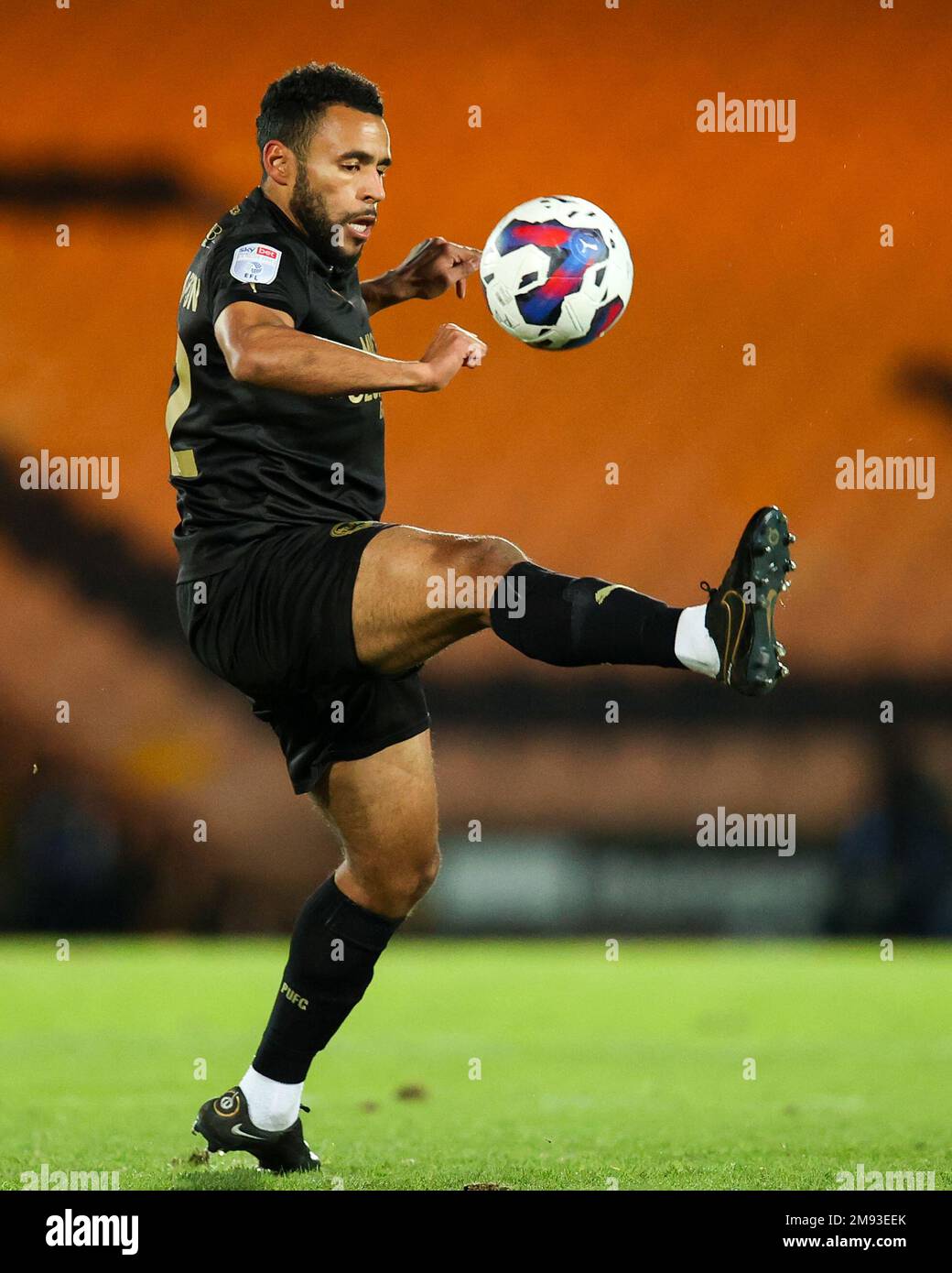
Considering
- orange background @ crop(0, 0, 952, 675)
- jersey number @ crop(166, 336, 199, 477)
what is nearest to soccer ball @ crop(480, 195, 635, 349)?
jersey number @ crop(166, 336, 199, 477)

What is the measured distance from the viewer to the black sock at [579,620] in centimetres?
277

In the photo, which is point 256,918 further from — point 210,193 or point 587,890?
point 210,193

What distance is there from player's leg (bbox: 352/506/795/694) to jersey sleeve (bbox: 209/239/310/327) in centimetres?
55

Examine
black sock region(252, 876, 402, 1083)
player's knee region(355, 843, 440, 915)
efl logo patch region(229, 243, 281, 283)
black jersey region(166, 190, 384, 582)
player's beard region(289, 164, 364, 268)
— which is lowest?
black sock region(252, 876, 402, 1083)

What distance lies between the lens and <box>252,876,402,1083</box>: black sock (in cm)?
352

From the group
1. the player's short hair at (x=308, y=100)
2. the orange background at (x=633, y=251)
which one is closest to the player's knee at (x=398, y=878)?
the player's short hair at (x=308, y=100)

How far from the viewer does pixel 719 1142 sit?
12.5 ft

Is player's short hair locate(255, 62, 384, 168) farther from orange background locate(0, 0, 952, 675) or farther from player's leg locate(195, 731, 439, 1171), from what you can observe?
orange background locate(0, 0, 952, 675)

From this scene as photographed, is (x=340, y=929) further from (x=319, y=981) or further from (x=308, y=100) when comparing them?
(x=308, y=100)

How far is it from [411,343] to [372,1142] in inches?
247

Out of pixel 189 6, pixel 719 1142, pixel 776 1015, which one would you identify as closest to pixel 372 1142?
pixel 719 1142

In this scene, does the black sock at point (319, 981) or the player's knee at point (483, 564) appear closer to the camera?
the player's knee at point (483, 564)

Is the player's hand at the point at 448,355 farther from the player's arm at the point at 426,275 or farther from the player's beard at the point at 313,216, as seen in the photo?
the player's arm at the point at 426,275

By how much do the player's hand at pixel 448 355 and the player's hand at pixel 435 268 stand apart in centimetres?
89
